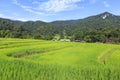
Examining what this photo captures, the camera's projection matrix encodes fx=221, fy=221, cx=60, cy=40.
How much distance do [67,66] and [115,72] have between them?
2.75 meters

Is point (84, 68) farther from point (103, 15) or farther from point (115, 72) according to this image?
point (103, 15)

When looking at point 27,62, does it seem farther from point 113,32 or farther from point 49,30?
point 49,30

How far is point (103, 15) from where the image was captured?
18988 centimetres

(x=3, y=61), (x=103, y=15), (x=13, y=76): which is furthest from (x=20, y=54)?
(x=103, y=15)

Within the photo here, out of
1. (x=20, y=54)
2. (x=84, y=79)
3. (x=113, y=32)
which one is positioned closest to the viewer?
(x=84, y=79)

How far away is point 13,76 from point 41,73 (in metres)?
1.58

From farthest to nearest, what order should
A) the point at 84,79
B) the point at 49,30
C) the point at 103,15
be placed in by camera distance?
the point at 103,15
the point at 49,30
the point at 84,79

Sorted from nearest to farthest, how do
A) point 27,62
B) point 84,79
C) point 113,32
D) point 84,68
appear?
point 84,79 → point 84,68 → point 27,62 → point 113,32

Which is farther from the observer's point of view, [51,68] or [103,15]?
[103,15]

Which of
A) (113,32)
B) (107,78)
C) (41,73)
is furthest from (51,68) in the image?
(113,32)

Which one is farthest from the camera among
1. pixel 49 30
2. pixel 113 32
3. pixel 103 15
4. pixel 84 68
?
pixel 103 15

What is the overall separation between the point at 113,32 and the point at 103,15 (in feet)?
383

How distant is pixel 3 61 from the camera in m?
14.7

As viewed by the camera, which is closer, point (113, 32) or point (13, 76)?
point (13, 76)
